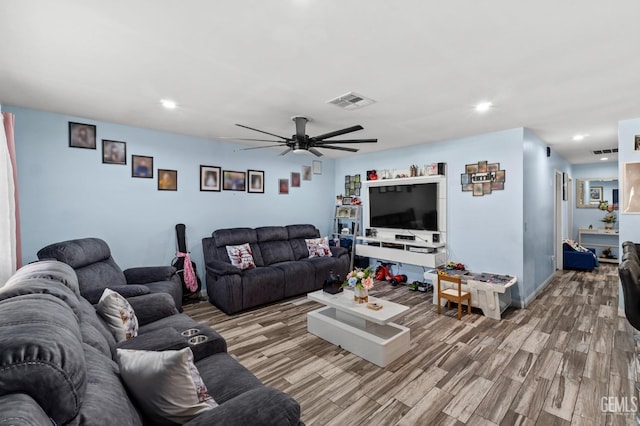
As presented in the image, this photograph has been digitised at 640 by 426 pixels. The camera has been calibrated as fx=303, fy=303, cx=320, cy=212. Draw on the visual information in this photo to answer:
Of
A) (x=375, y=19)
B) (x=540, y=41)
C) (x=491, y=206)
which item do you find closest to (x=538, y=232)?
(x=491, y=206)

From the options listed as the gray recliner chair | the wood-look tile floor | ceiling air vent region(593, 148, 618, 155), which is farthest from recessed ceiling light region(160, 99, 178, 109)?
ceiling air vent region(593, 148, 618, 155)

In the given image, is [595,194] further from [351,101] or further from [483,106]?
[351,101]

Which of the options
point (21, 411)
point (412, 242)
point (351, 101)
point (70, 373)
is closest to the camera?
point (21, 411)

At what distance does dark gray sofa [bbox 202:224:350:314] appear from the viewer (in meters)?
3.99

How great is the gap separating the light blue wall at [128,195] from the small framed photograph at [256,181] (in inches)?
3.9

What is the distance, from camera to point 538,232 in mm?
4688

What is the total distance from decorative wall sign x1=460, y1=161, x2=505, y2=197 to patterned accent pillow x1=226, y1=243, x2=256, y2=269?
135 inches

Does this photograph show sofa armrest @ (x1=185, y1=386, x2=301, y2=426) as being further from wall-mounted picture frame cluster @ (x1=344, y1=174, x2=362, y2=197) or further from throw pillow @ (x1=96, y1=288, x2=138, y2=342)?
wall-mounted picture frame cluster @ (x1=344, y1=174, x2=362, y2=197)

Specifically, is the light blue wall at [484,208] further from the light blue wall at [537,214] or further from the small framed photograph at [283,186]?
the small framed photograph at [283,186]

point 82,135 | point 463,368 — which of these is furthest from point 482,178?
point 82,135

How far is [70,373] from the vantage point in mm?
874

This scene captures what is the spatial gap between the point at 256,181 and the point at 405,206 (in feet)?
8.71

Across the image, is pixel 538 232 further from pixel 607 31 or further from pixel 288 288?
pixel 288 288

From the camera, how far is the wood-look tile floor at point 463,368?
2.12m
